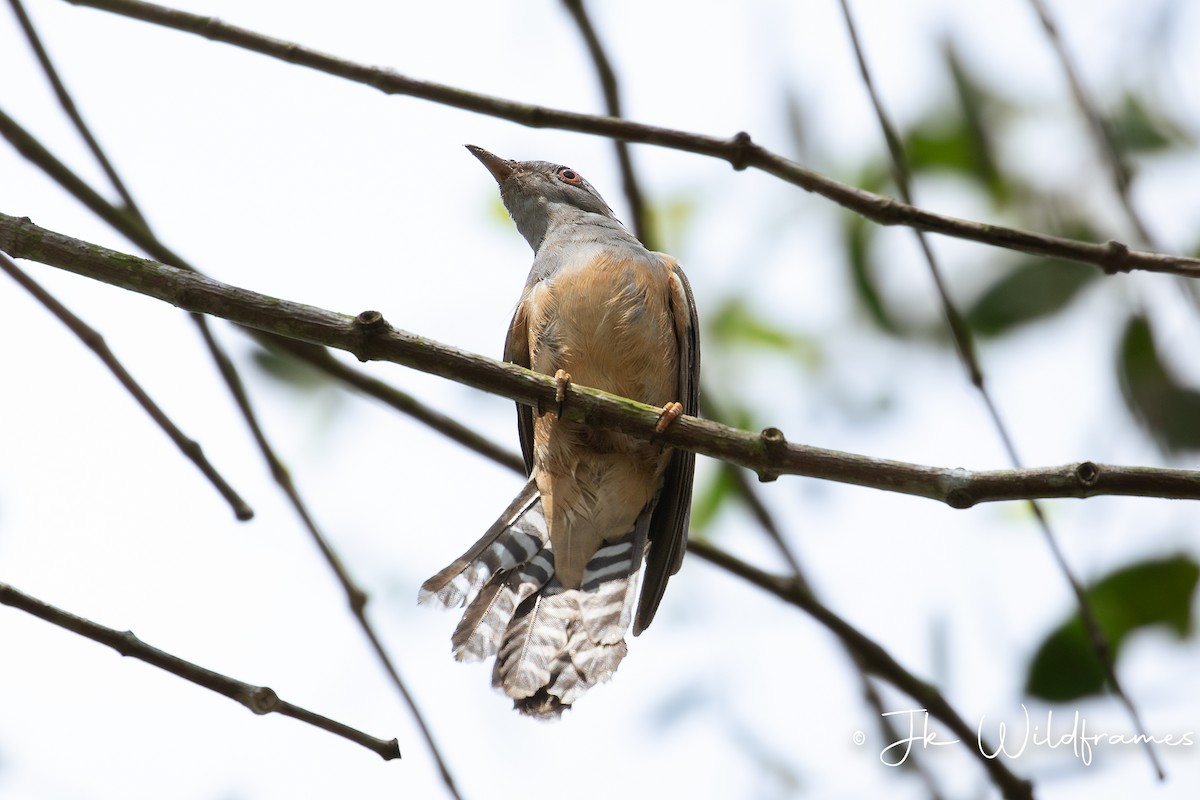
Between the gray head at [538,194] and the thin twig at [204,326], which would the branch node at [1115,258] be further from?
the gray head at [538,194]

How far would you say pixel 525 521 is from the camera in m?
4.50

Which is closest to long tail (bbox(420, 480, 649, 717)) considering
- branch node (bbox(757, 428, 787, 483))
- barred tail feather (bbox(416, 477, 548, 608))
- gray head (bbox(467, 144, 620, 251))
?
barred tail feather (bbox(416, 477, 548, 608))

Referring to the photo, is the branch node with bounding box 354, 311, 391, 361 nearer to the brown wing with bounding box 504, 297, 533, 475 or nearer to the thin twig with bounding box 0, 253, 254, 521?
the thin twig with bounding box 0, 253, 254, 521

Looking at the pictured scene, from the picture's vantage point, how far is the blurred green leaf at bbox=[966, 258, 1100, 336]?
191 inches

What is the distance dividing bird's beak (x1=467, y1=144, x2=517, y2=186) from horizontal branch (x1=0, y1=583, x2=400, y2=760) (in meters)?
4.15

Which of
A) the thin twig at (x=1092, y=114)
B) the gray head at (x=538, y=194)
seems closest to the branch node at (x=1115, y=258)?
the thin twig at (x=1092, y=114)

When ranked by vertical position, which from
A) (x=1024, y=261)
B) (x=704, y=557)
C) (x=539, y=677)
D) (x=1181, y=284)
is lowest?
(x=539, y=677)

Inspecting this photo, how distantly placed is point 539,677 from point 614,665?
0.91 ft

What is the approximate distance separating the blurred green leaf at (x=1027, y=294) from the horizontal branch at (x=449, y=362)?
2.36 metres

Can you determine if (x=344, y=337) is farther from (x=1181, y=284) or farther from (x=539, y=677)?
(x=1181, y=284)

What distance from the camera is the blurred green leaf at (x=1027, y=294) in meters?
4.85

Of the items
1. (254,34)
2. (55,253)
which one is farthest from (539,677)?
(254,34)

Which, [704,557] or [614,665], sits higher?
[704,557]

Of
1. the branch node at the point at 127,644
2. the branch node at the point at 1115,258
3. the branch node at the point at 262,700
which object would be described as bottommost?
the branch node at the point at 262,700
